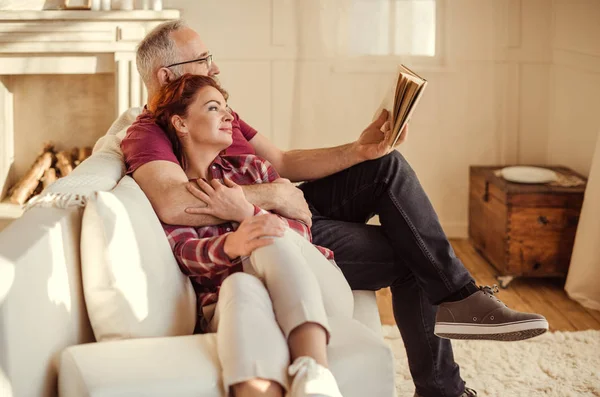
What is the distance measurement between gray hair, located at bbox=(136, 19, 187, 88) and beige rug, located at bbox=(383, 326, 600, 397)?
1.26 metres

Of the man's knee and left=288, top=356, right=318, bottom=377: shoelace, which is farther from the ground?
the man's knee

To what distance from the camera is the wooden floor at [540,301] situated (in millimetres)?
3154

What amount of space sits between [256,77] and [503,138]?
1.41 m

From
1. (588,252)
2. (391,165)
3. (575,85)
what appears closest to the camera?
(391,165)

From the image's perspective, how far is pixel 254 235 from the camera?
1729 mm

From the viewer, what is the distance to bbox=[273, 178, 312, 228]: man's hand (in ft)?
7.17

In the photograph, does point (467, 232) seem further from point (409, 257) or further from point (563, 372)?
point (409, 257)

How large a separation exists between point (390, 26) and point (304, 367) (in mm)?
3200

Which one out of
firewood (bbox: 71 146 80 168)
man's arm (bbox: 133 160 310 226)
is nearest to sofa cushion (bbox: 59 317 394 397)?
man's arm (bbox: 133 160 310 226)

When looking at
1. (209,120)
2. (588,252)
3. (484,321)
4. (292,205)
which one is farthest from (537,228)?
(209,120)

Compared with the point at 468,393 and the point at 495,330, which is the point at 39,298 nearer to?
the point at 495,330

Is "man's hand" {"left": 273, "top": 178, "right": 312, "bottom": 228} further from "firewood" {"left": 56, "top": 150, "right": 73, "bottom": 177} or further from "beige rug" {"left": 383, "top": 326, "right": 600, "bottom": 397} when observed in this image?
"firewood" {"left": 56, "top": 150, "right": 73, "bottom": 177}

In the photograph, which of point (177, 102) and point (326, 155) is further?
point (326, 155)

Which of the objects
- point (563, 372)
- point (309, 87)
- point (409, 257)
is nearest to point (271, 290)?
point (409, 257)
